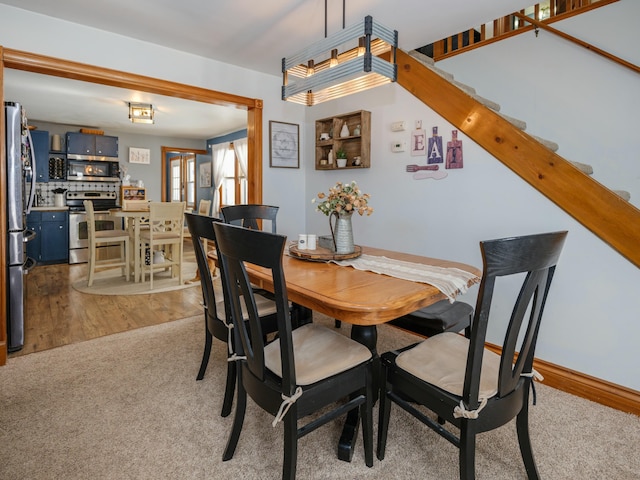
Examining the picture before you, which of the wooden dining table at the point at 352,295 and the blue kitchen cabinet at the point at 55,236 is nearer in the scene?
the wooden dining table at the point at 352,295

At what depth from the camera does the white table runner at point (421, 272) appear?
162 cm

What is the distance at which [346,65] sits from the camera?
1.76 meters

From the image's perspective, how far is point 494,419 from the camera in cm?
126

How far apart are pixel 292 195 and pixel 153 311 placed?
1.84 metres

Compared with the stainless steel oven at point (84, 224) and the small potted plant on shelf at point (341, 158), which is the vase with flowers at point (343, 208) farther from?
the stainless steel oven at point (84, 224)

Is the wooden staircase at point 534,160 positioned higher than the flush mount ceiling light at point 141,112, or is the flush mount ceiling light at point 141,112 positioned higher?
the flush mount ceiling light at point 141,112

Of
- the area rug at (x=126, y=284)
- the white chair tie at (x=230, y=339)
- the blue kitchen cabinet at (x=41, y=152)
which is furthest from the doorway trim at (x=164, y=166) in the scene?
the white chair tie at (x=230, y=339)

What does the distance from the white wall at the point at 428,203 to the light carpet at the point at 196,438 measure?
1.37ft

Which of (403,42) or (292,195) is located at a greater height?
(403,42)

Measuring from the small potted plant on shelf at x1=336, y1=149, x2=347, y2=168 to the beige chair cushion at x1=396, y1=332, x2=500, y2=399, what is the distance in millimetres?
2217

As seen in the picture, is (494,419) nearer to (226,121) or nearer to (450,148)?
(450,148)

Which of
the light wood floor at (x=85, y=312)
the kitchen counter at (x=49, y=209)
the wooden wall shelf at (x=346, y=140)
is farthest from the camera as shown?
the kitchen counter at (x=49, y=209)

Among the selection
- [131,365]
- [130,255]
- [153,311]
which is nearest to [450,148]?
[131,365]

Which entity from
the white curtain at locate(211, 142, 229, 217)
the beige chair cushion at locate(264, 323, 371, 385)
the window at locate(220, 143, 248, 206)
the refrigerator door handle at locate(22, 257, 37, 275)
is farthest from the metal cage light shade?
the white curtain at locate(211, 142, 229, 217)
